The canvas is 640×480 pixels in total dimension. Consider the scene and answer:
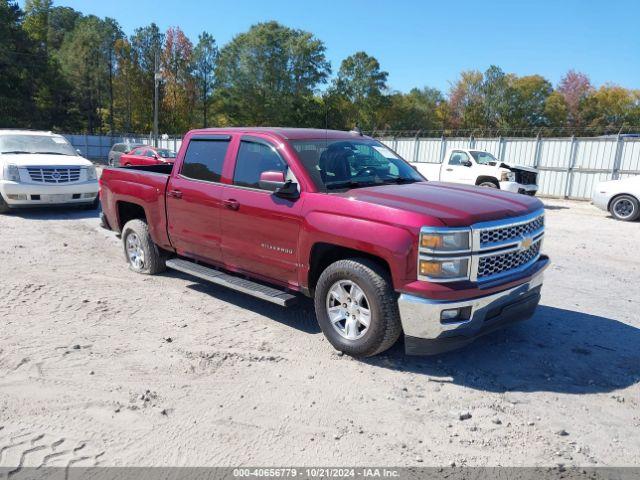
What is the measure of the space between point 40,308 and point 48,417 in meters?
2.42

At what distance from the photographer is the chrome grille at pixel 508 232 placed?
3.79m

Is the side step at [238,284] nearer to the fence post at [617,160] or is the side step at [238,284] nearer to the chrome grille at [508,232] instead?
the chrome grille at [508,232]

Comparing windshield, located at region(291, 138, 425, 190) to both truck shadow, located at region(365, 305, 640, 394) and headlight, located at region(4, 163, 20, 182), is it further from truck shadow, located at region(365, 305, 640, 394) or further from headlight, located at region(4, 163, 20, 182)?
headlight, located at region(4, 163, 20, 182)

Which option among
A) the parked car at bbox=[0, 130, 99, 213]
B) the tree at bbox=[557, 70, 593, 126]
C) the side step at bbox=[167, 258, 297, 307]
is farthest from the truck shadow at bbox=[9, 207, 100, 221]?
→ the tree at bbox=[557, 70, 593, 126]

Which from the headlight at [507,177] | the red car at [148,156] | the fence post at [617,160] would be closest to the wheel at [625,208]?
the headlight at [507,177]

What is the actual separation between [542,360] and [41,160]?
11.0 m

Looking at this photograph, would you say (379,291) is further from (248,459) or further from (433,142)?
(433,142)

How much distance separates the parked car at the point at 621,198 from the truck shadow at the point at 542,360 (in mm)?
9792

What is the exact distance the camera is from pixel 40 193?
10820 mm

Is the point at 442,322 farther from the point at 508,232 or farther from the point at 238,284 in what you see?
the point at 238,284

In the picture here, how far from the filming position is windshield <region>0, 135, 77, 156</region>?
457 inches

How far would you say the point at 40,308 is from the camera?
5.32 meters

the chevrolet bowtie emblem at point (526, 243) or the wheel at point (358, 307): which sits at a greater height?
the chevrolet bowtie emblem at point (526, 243)

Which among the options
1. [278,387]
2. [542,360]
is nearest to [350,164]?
[278,387]
